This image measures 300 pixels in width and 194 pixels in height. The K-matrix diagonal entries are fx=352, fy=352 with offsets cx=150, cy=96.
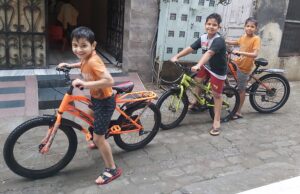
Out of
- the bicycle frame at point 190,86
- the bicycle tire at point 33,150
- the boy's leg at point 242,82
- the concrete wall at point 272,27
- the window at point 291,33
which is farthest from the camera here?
the window at point 291,33

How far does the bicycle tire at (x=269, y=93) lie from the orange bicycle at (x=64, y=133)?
2.30 metres

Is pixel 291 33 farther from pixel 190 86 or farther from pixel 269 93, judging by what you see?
pixel 190 86

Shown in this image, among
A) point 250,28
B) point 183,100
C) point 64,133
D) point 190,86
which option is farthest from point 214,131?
point 64,133

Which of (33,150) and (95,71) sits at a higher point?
(95,71)

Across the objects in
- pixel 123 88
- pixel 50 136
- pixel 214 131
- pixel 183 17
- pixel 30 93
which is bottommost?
pixel 214 131

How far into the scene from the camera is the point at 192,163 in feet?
14.6

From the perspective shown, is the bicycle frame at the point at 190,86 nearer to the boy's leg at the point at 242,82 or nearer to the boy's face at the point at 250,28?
the boy's leg at the point at 242,82

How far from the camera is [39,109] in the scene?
5.75m

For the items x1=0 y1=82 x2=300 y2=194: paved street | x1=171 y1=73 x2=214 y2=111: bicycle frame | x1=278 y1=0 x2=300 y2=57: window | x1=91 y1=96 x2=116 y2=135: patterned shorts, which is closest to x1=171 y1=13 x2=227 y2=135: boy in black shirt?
x1=171 y1=73 x2=214 y2=111: bicycle frame

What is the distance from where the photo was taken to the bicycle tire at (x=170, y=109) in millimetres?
5137

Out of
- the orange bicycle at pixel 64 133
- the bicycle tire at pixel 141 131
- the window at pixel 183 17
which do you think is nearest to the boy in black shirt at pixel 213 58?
the bicycle tire at pixel 141 131

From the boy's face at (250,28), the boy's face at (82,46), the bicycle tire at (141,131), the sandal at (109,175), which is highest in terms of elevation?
the boy's face at (250,28)

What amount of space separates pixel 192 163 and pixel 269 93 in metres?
2.56

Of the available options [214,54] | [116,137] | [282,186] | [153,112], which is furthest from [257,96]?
[282,186]
